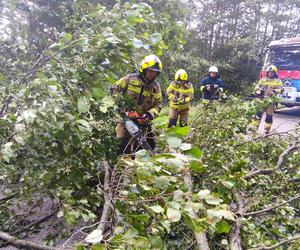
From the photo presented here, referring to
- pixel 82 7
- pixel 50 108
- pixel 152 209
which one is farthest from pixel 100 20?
pixel 82 7

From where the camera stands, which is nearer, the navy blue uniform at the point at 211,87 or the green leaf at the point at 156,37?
the green leaf at the point at 156,37

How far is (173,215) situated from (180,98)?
5082 millimetres

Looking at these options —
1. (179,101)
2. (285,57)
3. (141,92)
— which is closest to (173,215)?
A: (141,92)

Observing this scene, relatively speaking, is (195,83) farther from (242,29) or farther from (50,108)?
(50,108)

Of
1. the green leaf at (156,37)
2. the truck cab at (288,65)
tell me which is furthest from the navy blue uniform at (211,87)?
the green leaf at (156,37)

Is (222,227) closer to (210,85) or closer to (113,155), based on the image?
(113,155)

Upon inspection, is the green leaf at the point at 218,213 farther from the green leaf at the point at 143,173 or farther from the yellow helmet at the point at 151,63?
the yellow helmet at the point at 151,63

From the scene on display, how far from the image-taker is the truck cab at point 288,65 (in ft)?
31.0

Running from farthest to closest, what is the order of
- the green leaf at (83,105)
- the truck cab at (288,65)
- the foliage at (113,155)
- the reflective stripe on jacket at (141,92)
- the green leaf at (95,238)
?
1. the truck cab at (288,65)
2. the reflective stripe on jacket at (141,92)
3. the green leaf at (83,105)
4. the foliage at (113,155)
5. the green leaf at (95,238)

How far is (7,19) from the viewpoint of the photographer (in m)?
2.91

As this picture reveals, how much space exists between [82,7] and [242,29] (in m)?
15.9

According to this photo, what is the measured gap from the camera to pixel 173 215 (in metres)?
1.12

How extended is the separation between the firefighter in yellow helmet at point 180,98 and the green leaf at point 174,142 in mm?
4854

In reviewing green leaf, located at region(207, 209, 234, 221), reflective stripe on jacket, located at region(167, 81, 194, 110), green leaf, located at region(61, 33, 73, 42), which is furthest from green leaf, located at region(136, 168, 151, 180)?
reflective stripe on jacket, located at region(167, 81, 194, 110)
